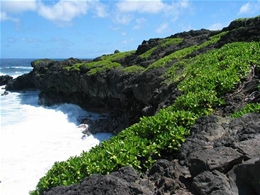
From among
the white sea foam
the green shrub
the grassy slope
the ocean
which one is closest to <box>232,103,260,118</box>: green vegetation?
the grassy slope

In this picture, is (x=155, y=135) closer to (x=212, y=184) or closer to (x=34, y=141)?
(x=212, y=184)

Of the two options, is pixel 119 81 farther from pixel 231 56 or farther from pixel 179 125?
pixel 179 125

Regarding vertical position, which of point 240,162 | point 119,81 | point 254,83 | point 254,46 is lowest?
point 119,81

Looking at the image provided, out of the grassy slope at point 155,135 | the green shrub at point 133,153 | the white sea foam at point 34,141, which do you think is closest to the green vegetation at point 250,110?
the grassy slope at point 155,135

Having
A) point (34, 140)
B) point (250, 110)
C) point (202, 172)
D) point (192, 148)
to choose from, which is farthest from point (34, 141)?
point (202, 172)

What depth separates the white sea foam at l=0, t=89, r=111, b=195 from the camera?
19469 mm

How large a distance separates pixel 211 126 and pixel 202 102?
6.20 ft

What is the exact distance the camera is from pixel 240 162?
4.84 metres

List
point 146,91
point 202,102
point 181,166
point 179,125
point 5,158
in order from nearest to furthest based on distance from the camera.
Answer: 1. point 181,166
2. point 179,125
3. point 202,102
4. point 146,91
5. point 5,158

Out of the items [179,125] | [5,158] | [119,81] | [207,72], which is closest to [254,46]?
[207,72]

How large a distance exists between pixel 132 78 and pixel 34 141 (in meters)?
10.8

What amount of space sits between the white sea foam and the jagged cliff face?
3258mm

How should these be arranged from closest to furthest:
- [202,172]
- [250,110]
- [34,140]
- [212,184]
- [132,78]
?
[212,184], [202,172], [250,110], [132,78], [34,140]

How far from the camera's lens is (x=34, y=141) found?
27.0 metres
